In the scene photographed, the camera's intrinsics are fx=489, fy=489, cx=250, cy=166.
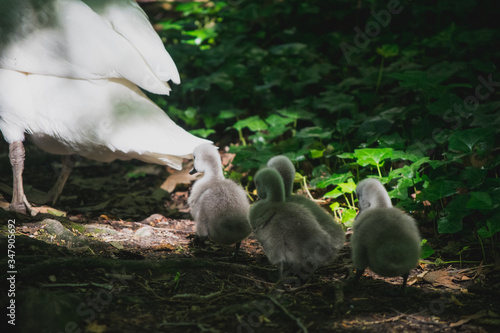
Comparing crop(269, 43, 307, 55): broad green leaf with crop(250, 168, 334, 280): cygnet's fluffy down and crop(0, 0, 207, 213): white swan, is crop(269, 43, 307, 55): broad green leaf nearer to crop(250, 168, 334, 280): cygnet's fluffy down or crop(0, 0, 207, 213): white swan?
crop(0, 0, 207, 213): white swan

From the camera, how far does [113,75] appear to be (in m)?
3.74

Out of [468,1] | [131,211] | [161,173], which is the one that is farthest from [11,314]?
[468,1]

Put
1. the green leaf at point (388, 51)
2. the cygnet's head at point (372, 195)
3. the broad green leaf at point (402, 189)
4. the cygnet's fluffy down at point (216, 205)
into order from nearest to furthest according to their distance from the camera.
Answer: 1. the cygnet's head at point (372, 195)
2. the cygnet's fluffy down at point (216, 205)
3. the broad green leaf at point (402, 189)
4. the green leaf at point (388, 51)

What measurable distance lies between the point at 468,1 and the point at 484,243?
15.3 ft

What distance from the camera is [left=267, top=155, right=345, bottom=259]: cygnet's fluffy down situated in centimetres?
304

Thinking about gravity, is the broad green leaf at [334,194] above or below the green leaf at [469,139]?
below

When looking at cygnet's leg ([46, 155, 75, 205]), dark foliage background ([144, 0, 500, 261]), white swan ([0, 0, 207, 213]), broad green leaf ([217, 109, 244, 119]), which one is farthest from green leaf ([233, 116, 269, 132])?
cygnet's leg ([46, 155, 75, 205])

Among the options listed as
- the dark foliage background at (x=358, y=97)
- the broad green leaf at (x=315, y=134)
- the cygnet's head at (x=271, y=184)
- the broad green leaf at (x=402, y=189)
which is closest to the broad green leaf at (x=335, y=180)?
the dark foliage background at (x=358, y=97)

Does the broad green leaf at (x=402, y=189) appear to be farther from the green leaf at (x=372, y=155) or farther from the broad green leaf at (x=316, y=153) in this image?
the broad green leaf at (x=316, y=153)

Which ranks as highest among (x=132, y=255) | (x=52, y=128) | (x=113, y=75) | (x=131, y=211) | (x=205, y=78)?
(x=205, y=78)

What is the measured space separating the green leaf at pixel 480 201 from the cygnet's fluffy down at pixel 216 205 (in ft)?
4.83

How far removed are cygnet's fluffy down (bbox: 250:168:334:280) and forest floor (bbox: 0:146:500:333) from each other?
6.8 inches

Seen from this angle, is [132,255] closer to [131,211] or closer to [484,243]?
[131,211]

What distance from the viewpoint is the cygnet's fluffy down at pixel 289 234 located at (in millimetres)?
2773
